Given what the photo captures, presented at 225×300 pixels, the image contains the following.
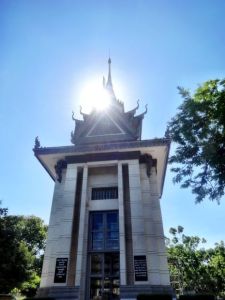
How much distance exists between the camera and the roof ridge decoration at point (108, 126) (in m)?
20.3

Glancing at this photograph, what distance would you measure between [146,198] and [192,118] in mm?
7257

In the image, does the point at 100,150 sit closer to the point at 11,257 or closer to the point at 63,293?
the point at 63,293

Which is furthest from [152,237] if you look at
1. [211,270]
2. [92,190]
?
[211,270]

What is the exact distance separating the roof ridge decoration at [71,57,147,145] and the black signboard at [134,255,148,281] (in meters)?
8.90

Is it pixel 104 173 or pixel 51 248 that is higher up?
pixel 104 173

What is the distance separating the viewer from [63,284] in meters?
13.6

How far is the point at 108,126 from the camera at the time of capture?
21.2 meters

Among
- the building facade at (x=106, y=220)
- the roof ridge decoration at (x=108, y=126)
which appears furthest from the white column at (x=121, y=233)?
the roof ridge decoration at (x=108, y=126)

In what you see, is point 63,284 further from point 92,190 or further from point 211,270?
point 211,270

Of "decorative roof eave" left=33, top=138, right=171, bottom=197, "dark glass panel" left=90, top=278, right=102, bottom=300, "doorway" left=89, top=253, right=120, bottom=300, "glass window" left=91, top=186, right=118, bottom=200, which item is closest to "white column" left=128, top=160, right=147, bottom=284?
"decorative roof eave" left=33, top=138, right=171, bottom=197

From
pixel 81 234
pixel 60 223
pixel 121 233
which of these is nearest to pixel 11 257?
pixel 60 223

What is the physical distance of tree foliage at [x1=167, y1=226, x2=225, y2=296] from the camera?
3950 centimetres

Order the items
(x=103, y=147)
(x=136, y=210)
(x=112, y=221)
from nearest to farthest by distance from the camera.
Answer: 1. (x=136, y=210)
2. (x=112, y=221)
3. (x=103, y=147)

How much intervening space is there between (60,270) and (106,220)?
3924 millimetres
